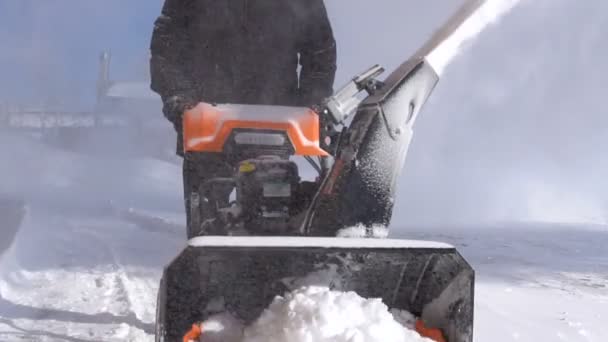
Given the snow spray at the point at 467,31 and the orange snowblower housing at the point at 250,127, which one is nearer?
the snow spray at the point at 467,31

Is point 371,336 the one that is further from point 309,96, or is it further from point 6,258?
point 6,258

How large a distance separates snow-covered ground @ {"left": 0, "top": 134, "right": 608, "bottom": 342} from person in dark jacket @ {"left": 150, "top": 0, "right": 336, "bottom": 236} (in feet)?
5.45

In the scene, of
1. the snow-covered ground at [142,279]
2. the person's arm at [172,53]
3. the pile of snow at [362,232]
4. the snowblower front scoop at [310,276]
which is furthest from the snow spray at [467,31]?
the snow-covered ground at [142,279]

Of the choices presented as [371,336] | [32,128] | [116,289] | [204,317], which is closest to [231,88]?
[204,317]

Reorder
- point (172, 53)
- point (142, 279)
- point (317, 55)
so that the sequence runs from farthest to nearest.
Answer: point (142, 279)
point (317, 55)
point (172, 53)

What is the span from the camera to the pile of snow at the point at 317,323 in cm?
195

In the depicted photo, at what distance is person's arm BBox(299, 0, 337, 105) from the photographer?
146 inches

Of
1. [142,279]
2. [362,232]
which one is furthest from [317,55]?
[142,279]

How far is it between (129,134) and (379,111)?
43.8 metres

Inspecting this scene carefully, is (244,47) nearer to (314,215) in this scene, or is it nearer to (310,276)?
(314,215)

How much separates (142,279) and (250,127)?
362 cm

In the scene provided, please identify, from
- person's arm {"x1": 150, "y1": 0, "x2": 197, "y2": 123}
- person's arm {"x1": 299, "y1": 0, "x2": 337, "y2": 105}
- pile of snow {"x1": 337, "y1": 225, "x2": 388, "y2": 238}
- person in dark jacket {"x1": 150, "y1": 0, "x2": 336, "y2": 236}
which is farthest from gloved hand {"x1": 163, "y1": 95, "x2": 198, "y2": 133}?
pile of snow {"x1": 337, "y1": 225, "x2": 388, "y2": 238}

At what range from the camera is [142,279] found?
6.05 metres

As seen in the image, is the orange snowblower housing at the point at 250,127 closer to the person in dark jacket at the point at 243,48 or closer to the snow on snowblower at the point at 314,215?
the snow on snowblower at the point at 314,215
